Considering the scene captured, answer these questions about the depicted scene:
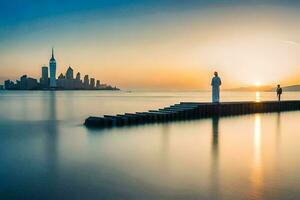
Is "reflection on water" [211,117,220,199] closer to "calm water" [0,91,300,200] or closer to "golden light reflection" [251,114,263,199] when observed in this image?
"calm water" [0,91,300,200]

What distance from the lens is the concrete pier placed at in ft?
80.8

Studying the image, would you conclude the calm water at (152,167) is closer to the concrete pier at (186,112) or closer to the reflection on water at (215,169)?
the reflection on water at (215,169)

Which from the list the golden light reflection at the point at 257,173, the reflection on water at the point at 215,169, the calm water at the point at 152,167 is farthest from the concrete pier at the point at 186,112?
the golden light reflection at the point at 257,173

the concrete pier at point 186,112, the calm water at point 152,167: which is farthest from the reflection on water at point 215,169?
the concrete pier at point 186,112

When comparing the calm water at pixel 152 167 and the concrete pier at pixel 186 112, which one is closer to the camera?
the calm water at pixel 152 167

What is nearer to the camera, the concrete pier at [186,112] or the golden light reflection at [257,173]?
the golden light reflection at [257,173]

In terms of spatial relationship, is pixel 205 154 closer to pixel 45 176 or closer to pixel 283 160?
pixel 283 160

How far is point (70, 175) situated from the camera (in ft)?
33.7

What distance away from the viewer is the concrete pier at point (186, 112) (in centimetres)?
2464

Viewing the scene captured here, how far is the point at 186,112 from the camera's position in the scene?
30.8m

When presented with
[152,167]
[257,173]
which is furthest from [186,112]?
[257,173]

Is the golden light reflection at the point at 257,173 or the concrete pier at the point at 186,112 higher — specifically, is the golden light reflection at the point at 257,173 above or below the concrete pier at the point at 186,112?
below

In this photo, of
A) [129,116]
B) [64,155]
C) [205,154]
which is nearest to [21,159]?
[64,155]

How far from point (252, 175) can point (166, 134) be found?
33.6ft
